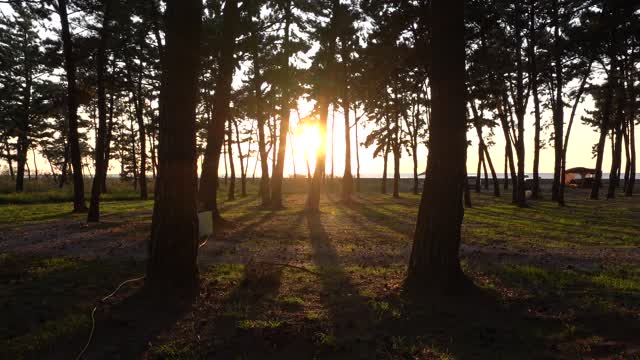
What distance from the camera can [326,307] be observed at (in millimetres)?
6191

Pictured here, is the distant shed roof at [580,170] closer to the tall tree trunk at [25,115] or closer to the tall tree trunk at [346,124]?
the tall tree trunk at [346,124]

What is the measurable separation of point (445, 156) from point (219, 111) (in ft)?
34.1

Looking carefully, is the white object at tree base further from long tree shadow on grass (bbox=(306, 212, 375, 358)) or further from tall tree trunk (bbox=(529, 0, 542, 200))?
tall tree trunk (bbox=(529, 0, 542, 200))

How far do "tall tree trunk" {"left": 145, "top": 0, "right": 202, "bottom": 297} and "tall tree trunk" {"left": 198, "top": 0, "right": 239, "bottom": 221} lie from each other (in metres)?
8.44

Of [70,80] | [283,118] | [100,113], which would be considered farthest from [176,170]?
[283,118]

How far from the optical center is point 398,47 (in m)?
21.0

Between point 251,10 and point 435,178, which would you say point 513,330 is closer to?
point 435,178

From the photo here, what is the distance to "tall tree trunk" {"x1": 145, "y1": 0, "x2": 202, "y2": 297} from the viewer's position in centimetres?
639

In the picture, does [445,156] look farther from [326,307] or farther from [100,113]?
[100,113]

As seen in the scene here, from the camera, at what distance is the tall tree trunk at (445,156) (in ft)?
→ 21.2

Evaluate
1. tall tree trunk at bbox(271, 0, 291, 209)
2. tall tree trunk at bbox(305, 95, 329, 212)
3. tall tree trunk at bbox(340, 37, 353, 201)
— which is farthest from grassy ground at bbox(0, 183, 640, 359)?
tall tree trunk at bbox(340, 37, 353, 201)

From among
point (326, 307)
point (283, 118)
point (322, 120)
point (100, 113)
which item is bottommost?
point (326, 307)

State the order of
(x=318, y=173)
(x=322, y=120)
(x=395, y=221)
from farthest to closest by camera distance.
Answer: (x=322, y=120) < (x=318, y=173) < (x=395, y=221)

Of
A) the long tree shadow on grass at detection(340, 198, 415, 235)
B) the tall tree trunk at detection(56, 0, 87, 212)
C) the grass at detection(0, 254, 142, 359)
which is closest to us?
the grass at detection(0, 254, 142, 359)
